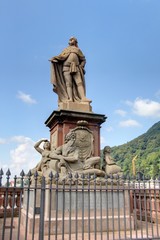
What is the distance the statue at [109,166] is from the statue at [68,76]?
2378mm

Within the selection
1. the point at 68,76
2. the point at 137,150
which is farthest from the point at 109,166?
the point at 137,150

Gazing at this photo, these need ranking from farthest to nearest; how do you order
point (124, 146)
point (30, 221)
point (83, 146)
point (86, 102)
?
point (124, 146), point (86, 102), point (83, 146), point (30, 221)

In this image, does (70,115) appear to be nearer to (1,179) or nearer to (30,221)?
(30,221)

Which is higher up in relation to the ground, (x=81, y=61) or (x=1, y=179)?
(x=81, y=61)

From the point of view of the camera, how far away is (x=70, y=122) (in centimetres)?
917

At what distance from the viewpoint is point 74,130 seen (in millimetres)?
8828

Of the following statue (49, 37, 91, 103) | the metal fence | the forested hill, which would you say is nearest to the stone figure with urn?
statue (49, 37, 91, 103)

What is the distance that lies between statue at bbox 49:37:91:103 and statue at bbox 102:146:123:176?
238cm

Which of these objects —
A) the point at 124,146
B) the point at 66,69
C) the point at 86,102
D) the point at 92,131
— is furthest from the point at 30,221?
the point at 124,146

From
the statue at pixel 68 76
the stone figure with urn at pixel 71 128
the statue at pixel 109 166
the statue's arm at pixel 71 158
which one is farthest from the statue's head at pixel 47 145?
the statue at pixel 109 166

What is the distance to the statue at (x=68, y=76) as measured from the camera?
10.2 m

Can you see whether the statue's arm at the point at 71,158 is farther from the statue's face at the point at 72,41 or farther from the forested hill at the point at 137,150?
the forested hill at the point at 137,150

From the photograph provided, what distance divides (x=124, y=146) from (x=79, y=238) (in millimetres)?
97450

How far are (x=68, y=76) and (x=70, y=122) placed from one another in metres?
2.22
